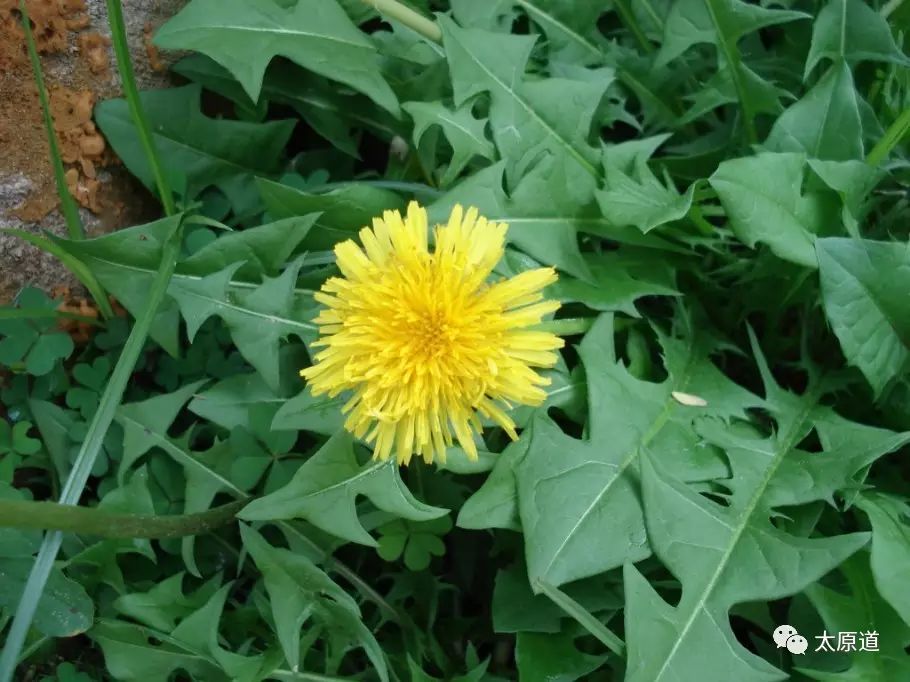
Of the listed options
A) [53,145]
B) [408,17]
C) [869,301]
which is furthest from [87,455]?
[869,301]

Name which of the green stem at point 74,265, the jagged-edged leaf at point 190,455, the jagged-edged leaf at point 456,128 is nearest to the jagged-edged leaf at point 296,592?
the jagged-edged leaf at point 190,455

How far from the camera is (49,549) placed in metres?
1.16

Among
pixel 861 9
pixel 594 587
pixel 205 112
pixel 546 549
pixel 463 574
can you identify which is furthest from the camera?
pixel 205 112

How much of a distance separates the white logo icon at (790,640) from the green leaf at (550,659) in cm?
30

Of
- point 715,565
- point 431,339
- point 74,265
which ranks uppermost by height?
point 431,339

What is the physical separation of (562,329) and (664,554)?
0.37 m

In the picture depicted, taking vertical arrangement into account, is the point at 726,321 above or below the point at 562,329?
below

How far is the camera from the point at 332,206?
4.45 feet

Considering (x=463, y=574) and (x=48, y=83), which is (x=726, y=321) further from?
A: (x=48, y=83)

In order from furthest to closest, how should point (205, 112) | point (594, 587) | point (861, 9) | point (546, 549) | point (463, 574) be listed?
point (205, 112)
point (463, 574)
point (861, 9)
point (594, 587)
point (546, 549)

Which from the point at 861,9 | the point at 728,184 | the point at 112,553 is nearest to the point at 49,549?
the point at 112,553

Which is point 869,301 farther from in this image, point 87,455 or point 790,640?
point 87,455

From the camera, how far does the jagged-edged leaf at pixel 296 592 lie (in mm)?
1225

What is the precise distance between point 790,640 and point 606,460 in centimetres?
43
